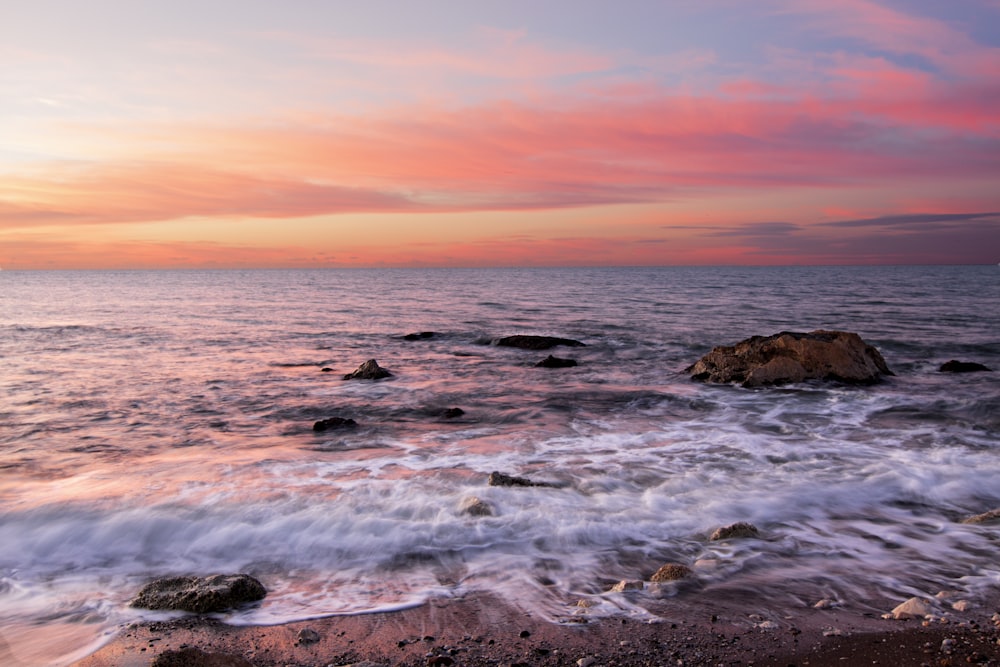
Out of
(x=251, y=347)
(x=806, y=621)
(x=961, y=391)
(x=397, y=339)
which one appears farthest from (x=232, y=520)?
(x=397, y=339)

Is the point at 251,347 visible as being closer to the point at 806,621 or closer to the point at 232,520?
the point at 232,520

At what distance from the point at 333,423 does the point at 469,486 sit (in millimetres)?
4953

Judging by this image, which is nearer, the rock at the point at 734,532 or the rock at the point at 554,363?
the rock at the point at 734,532

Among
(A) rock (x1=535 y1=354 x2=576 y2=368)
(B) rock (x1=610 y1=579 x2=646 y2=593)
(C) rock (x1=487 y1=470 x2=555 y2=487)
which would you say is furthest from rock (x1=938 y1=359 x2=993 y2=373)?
(B) rock (x1=610 y1=579 x2=646 y2=593)

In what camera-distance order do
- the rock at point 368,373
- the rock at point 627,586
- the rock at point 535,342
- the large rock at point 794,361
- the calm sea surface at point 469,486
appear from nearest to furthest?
the rock at point 627,586 < the calm sea surface at point 469,486 < the large rock at point 794,361 < the rock at point 368,373 < the rock at point 535,342

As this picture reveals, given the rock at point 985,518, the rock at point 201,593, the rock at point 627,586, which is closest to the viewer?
the rock at point 201,593

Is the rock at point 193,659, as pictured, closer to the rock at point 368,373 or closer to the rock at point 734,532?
the rock at point 734,532

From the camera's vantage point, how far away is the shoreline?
444 centimetres

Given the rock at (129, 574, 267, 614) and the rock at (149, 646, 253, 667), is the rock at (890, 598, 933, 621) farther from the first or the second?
the rock at (129, 574, 267, 614)

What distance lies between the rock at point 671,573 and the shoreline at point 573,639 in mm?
372

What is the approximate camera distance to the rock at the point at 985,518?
725 centimetres

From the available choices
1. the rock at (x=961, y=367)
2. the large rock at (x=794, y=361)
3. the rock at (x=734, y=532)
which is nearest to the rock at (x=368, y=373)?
the large rock at (x=794, y=361)

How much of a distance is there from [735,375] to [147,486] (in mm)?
13698

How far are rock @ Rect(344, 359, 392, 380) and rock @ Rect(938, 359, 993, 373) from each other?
52.5 ft
